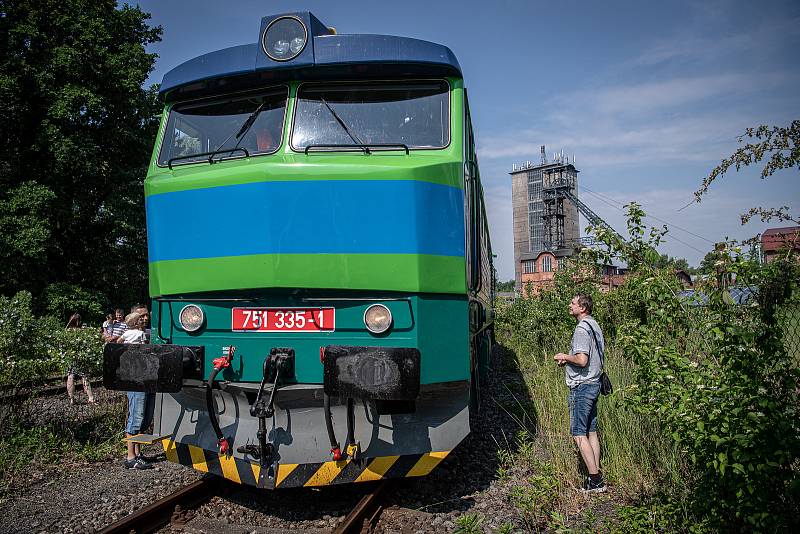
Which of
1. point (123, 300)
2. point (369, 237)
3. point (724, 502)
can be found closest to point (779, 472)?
point (724, 502)

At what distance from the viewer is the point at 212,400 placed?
4.06m

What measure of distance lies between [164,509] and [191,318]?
142 cm

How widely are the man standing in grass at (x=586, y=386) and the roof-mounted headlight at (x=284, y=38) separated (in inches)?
128

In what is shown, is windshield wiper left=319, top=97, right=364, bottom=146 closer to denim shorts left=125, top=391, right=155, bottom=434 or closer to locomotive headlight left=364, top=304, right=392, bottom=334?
locomotive headlight left=364, top=304, right=392, bottom=334

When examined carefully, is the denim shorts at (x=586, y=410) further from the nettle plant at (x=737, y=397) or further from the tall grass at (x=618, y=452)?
the nettle plant at (x=737, y=397)

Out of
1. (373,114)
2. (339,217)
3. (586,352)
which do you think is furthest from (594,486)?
(373,114)

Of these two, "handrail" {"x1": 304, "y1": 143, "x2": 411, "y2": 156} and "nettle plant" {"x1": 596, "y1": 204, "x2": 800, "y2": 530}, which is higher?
"handrail" {"x1": 304, "y1": 143, "x2": 411, "y2": 156}

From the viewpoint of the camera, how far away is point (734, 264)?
306 centimetres

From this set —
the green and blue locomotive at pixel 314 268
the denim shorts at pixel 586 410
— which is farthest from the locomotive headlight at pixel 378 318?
the denim shorts at pixel 586 410

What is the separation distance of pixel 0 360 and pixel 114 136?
16.9 meters

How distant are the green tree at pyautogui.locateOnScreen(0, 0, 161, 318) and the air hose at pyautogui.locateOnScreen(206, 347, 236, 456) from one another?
1586 cm

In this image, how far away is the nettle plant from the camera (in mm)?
2891

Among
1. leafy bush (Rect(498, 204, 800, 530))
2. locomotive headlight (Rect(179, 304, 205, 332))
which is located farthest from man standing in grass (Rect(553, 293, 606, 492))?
locomotive headlight (Rect(179, 304, 205, 332))

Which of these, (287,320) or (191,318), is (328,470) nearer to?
(287,320)
